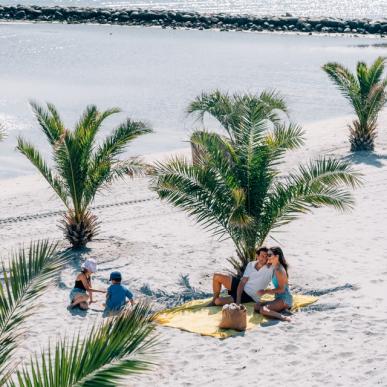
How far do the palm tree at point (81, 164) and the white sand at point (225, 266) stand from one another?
42cm

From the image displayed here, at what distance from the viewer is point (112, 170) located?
1299cm

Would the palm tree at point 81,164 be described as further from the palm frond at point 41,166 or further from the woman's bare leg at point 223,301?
the woman's bare leg at point 223,301

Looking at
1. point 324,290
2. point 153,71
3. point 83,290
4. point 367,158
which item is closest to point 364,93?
point 367,158

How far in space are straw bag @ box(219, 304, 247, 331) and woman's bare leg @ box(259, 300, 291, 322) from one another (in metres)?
0.41

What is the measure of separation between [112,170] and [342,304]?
407 centimetres

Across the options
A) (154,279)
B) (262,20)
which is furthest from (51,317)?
(262,20)

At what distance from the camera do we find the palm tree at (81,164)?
41.5ft

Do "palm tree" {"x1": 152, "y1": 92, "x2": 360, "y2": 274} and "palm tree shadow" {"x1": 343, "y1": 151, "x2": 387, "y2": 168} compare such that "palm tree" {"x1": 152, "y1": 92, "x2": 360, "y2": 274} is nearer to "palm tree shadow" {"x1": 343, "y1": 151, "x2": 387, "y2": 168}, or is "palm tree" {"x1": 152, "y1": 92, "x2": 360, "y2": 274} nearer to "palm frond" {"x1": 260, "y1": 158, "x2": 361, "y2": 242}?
"palm frond" {"x1": 260, "y1": 158, "x2": 361, "y2": 242}

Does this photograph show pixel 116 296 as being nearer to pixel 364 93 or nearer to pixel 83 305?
pixel 83 305

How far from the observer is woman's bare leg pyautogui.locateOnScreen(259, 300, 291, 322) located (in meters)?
9.85

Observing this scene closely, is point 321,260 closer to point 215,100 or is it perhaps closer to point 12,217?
point 215,100

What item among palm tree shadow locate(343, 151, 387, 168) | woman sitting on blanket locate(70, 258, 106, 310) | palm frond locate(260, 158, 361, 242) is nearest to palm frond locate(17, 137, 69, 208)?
woman sitting on blanket locate(70, 258, 106, 310)

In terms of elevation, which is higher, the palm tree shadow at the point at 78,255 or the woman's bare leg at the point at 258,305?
the woman's bare leg at the point at 258,305

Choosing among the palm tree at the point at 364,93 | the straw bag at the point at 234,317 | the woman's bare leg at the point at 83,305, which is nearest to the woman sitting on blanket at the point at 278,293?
the straw bag at the point at 234,317
